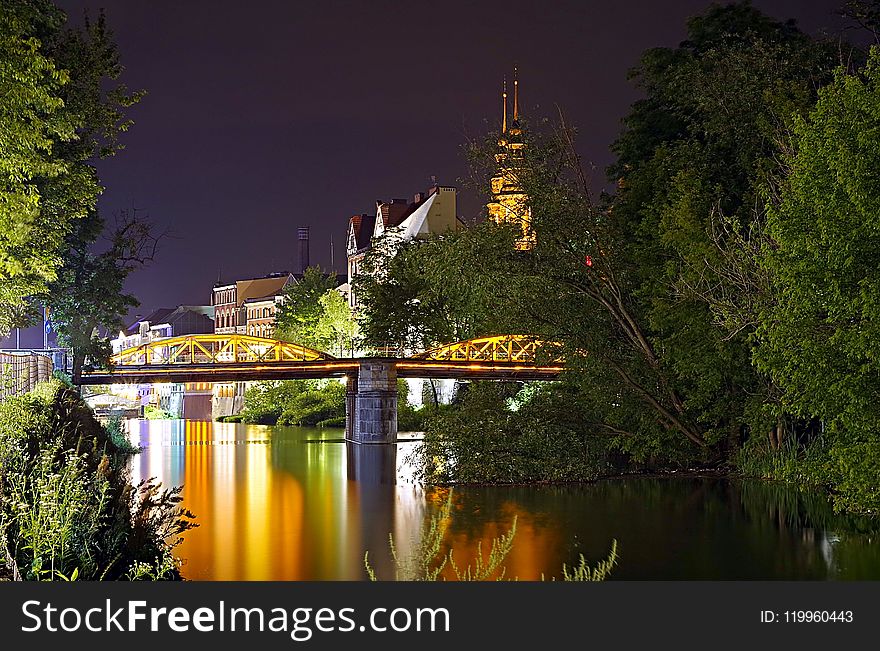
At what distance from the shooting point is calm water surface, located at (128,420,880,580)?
60.1 ft

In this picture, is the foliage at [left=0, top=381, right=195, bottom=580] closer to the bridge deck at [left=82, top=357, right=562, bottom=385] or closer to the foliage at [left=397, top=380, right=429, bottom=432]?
the bridge deck at [left=82, top=357, right=562, bottom=385]

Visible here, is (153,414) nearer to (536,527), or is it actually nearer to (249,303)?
(249,303)

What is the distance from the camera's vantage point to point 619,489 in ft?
96.3

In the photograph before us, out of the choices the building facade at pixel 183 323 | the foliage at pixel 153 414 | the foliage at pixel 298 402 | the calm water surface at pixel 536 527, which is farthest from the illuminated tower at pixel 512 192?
the building facade at pixel 183 323

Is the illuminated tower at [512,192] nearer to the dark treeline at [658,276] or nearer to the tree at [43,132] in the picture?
the dark treeline at [658,276]

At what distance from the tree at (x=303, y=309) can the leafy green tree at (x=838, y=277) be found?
6667cm

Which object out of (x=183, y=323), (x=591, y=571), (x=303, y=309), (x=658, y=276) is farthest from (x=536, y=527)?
(x=183, y=323)

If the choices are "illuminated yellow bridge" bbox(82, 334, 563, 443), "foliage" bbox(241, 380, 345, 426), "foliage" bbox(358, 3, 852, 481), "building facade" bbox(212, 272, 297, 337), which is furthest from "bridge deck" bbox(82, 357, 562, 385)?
"building facade" bbox(212, 272, 297, 337)

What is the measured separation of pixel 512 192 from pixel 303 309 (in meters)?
59.3

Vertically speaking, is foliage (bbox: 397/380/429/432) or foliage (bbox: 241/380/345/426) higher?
foliage (bbox: 241/380/345/426)

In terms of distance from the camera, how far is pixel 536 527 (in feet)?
74.1

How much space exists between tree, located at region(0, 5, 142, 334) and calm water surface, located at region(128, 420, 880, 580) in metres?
5.87

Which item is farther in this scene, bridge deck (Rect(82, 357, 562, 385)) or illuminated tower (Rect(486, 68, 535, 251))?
bridge deck (Rect(82, 357, 562, 385))
